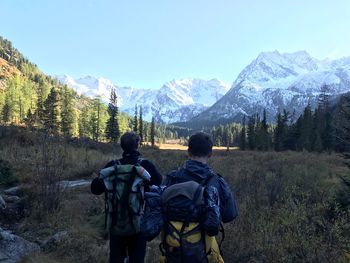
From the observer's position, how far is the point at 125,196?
459 centimetres

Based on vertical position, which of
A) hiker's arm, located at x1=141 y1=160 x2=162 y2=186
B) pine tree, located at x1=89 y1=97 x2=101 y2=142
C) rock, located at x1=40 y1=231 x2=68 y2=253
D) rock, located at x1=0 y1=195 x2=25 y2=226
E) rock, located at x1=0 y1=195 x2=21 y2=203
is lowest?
rock, located at x1=40 y1=231 x2=68 y2=253

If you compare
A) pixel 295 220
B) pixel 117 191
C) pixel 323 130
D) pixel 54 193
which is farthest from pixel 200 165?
pixel 323 130

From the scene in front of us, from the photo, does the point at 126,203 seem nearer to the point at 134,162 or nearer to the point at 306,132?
the point at 134,162

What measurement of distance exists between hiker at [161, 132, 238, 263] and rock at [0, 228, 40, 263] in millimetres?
3254

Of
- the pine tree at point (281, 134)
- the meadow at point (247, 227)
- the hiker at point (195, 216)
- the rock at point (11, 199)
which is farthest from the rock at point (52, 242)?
the pine tree at point (281, 134)

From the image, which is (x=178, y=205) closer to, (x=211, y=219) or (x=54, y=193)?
(x=211, y=219)

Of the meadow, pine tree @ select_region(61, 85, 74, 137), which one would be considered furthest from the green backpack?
pine tree @ select_region(61, 85, 74, 137)

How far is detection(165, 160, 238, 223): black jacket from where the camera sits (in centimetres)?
362

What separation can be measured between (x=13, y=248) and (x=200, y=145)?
153 inches

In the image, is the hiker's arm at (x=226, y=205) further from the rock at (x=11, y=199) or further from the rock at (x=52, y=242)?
the rock at (x=11, y=199)

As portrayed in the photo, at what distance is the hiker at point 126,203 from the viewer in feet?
15.1

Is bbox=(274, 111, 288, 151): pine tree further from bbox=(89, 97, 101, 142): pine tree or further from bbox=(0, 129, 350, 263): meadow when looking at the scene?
bbox=(0, 129, 350, 263): meadow

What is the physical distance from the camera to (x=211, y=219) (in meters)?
3.37

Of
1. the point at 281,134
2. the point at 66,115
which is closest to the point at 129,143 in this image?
the point at 281,134
